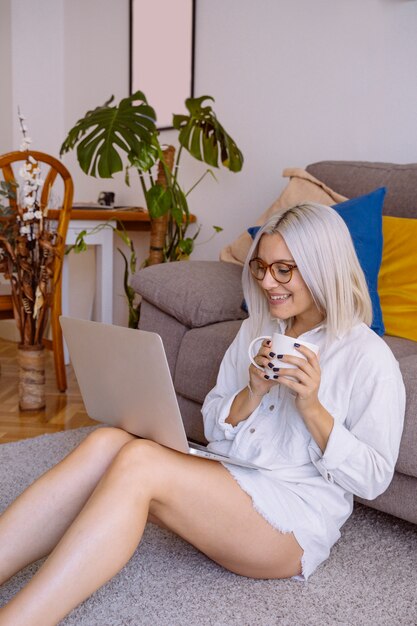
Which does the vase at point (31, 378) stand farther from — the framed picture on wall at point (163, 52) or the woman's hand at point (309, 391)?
the woman's hand at point (309, 391)

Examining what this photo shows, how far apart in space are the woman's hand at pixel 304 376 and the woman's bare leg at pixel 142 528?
205mm

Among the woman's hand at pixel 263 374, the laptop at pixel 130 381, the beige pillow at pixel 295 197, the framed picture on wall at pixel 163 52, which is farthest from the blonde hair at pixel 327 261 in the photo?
the framed picture on wall at pixel 163 52

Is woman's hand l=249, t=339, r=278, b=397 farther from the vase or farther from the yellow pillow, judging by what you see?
the vase

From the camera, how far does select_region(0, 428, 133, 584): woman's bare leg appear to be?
129 cm

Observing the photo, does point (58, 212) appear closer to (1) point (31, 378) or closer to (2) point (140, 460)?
(1) point (31, 378)

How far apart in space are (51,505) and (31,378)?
1.59 m

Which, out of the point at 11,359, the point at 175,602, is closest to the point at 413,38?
the point at 175,602

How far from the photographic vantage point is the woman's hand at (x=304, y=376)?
1.24m

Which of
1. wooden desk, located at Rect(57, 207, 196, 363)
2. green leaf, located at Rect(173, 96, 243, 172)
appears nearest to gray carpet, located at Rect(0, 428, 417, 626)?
green leaf, located at Rect(173, 96, 243, 172)

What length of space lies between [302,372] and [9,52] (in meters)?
3.71

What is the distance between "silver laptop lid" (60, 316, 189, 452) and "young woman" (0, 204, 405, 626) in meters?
0.05

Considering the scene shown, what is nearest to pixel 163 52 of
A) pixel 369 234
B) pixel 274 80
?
pixel 274 80

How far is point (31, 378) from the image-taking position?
2855 mm

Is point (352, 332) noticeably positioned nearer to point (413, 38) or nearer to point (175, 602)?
point (175, 602)
